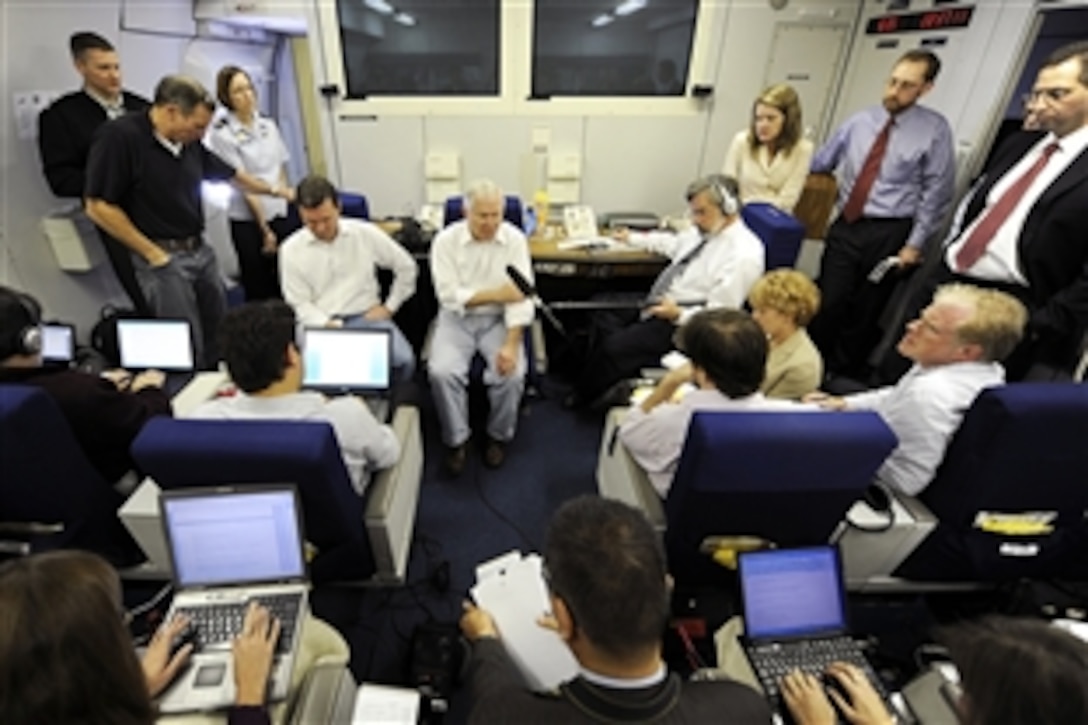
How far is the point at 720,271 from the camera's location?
245 centimetres

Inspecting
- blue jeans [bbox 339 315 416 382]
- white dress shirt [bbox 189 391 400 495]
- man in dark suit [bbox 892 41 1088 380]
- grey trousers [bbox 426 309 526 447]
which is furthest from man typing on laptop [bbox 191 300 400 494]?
man in dark suit [bbox 892 41 1088 380]

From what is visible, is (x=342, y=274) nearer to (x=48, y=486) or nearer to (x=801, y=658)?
(x=48, y=486)

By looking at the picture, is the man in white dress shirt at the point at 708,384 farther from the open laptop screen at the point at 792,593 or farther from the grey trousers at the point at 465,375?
the grey trousers at the point at 465,375

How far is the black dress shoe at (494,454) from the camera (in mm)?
2438

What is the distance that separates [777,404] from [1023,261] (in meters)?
Answer: 1.37

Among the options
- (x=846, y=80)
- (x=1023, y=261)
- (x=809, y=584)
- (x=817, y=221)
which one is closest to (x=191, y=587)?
(x=809, y=584)

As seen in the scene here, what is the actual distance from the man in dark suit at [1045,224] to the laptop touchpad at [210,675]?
2.64 meters

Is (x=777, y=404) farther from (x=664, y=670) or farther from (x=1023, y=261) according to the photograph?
(x=1023, y=261)

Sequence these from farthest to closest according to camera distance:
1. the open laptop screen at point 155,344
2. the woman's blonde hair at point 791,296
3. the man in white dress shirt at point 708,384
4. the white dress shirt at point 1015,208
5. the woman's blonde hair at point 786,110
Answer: the woman's blonde hair at point 786,110 < the open laptop screen at point 155,344 < the white dress shirt at point 1015,208 < the woman's blonde hair at point 791,296 < the man in white dress shirt at point 708,384

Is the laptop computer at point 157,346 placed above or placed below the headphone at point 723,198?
below

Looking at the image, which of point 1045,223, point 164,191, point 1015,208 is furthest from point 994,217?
point 164,191

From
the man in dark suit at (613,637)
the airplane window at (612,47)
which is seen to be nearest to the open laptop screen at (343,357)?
the man in dark suit at (613,637)

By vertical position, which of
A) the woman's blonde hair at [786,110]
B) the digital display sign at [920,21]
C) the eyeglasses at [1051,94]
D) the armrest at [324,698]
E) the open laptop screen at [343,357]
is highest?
the digital display sign at [920,21]

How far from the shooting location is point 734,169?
10.1 ft
